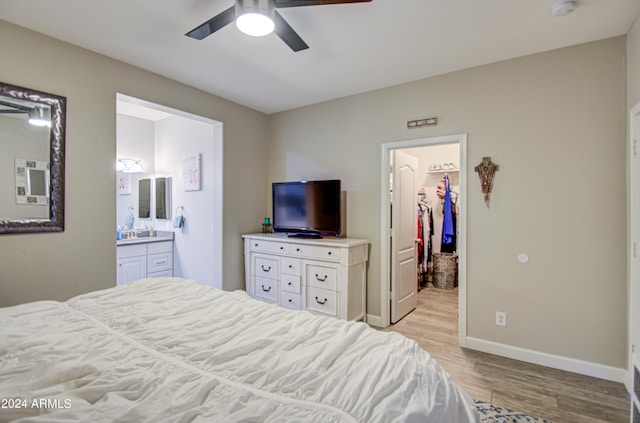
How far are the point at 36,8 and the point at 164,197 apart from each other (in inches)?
112

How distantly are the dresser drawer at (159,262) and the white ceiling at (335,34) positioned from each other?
2476 mm

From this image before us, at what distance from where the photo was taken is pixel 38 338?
119cm

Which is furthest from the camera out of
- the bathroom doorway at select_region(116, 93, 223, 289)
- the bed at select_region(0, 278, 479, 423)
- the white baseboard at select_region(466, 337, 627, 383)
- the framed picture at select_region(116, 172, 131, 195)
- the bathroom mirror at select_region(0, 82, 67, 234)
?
the framed picture at select_region(116, 172, 131, 195)

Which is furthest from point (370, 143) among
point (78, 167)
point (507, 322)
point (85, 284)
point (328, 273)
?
point (85, 284)

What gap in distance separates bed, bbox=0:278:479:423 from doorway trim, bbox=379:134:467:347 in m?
1.86

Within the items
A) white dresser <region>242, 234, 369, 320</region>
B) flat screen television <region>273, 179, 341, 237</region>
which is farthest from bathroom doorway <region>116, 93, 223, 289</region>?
flat screen television <region>273, 179, 341, 237</region>

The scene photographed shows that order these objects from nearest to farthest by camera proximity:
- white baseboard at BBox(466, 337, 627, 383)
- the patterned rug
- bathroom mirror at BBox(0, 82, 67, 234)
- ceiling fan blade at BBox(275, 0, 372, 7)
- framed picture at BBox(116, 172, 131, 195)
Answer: ceiling fan blade at BBox(275, 0, 372, 7) < the patterned rug < bathroom mirror at BBox(0, 82, 67, 234) < white baseboard at BBox(466, 337, 627, 383) < framed picture at BBox(116, 172, 131, 195)

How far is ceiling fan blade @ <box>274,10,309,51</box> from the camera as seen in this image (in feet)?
5.55

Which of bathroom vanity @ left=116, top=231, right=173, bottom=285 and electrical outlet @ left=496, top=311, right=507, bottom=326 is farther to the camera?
bathroom vanity @ left=116, top=231, right=173, bottom=285

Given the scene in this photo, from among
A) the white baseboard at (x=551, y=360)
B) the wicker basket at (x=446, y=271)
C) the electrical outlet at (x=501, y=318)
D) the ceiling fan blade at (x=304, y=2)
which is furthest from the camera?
the wicker basket at (x=446, y=271)

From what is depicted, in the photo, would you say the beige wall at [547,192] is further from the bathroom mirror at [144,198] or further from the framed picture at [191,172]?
the bathroom mirror at [144,198]

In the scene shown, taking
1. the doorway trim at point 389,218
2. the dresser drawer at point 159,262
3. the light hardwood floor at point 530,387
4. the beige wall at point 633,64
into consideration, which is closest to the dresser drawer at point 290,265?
the doorway trim at point 389,218

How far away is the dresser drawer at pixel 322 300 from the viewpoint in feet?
10.1

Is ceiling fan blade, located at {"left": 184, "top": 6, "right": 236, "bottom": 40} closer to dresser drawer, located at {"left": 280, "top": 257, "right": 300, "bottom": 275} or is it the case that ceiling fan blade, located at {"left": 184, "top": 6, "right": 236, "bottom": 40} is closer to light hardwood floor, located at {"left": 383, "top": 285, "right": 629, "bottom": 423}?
dresser drawer, located at {"left": 280, "top": 257, "right": 300, "bottom": 275}
